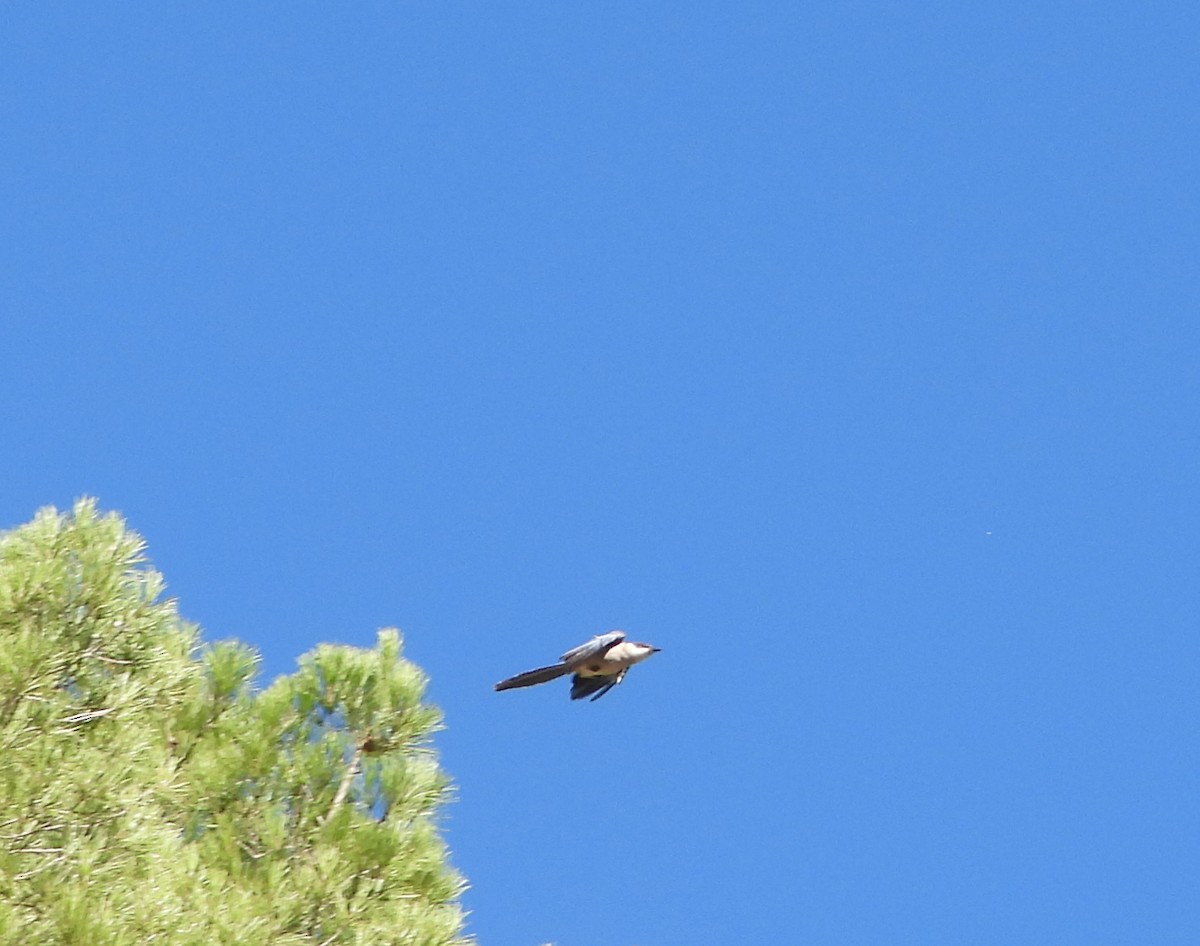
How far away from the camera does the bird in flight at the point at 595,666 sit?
33.4 ft

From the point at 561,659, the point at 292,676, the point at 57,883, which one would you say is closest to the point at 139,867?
the point at 57,883

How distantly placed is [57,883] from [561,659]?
3386 millimetres

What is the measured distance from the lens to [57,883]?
7527 mm

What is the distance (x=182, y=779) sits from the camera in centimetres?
917

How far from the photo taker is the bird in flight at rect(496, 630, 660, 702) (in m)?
10.2

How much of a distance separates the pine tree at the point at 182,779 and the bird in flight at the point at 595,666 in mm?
852

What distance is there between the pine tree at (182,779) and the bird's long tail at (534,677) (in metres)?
0.80

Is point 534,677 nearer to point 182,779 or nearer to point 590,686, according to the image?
point 590,686

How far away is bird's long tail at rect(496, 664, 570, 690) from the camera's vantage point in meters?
10.4

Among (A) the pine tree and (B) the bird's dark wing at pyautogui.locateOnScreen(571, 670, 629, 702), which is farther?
(B) the bird's dark wing at pyautogui.locateOnScreen(571, 670, 629, 702)

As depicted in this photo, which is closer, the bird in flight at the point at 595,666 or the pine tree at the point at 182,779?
the pine tree at the point at 182,779

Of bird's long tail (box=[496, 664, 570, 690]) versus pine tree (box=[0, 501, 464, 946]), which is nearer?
pine tree (box=[0, 501, 464, 946])

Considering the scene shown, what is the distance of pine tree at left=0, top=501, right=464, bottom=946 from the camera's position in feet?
25.4

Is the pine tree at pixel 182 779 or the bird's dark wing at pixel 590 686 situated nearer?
the pine tree at pixel 182 779
